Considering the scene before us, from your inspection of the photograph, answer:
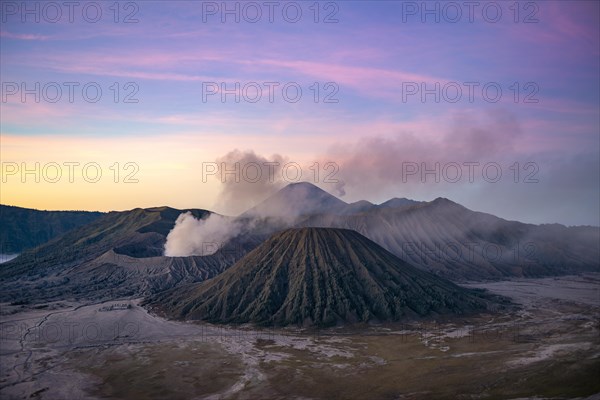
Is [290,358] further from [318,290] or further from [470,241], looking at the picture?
[470,241]

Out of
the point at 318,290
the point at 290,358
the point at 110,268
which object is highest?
the point at 110,268

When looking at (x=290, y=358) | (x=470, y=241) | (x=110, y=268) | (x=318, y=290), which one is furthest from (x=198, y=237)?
(x=290, y=358)

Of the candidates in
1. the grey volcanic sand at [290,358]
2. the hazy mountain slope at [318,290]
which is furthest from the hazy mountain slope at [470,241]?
the grey volcanic sand at [290,358]

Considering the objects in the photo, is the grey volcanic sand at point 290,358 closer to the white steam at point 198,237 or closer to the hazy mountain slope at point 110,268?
the hazy mountain slope at point 110,268

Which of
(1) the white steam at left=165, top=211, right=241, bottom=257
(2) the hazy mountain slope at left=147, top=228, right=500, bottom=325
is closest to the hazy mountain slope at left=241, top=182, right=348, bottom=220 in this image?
(1) the white steam at left=165, top=211, right=241, bottom=257

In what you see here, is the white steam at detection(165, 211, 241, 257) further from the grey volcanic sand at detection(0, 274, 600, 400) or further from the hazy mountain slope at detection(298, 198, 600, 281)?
the grey volcanic sand at detection(0, 274, 600, 400)
